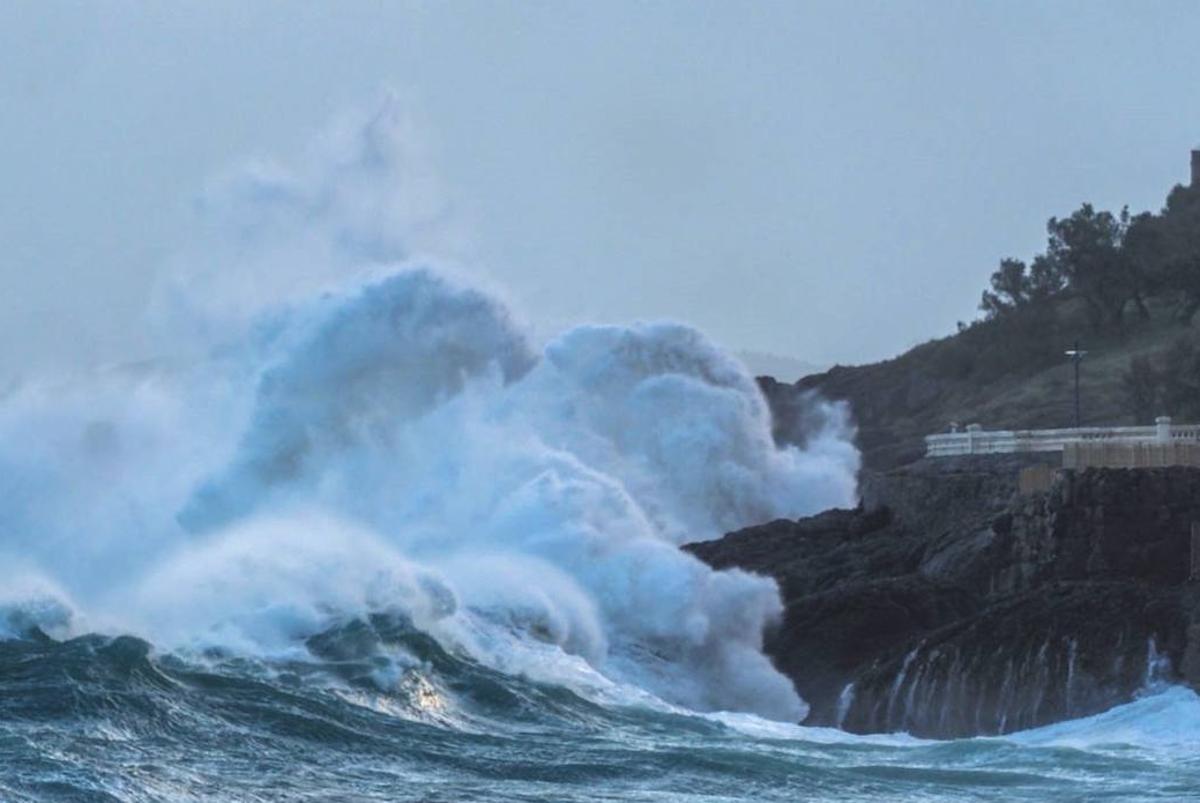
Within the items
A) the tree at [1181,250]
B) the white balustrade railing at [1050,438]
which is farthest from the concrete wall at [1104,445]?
the tree at [1181,250]

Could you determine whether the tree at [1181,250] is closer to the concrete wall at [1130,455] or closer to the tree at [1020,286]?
the tree at [1020,286]

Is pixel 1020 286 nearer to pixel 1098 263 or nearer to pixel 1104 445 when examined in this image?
pixel 1098 263

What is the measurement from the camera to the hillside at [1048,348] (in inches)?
2365

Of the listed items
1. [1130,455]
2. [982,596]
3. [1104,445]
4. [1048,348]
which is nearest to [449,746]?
[982,596]

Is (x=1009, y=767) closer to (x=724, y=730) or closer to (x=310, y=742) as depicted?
(x=724, y=730)

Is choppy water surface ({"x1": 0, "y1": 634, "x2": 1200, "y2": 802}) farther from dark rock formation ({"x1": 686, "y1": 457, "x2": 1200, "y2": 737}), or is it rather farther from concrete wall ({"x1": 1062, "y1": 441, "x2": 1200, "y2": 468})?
concrete wall ({"x1": 1062, "y1": 441, "x2": 1200, "y2": 468})

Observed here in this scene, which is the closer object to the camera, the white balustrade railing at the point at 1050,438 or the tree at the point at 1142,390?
the white balustrade railing at the point at 1050,438

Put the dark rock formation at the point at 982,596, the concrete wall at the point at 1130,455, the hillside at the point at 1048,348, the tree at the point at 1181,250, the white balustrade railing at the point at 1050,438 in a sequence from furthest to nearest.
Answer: the tree at the point at 1181,250
the hillside at the point at 1048,348
the white balustrade railing at the point at 1050,438
the concrete wall at the point at 1130,455
the dark rock formation at the point at 982,596

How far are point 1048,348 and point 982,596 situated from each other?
33765 millimetres

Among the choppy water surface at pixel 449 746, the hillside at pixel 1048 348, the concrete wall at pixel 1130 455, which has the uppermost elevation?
the hillside at pixel 1048 348

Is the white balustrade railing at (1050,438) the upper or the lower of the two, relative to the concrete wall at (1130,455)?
upper

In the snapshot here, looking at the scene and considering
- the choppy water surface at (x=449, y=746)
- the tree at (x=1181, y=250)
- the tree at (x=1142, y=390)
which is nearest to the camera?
the choppy water surface at (x=449, y=746)

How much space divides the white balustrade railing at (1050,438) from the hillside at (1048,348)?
44.0 ft

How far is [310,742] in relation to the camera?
23703 millimetres
